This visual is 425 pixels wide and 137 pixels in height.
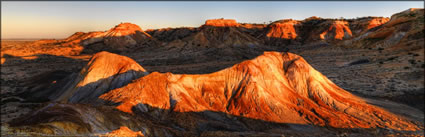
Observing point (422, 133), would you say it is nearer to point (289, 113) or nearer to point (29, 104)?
point (289, 113)

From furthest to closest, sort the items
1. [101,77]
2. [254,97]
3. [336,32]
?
[336,32] < [101,77] < [254,97]

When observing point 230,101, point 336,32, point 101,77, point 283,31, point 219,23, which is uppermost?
point 219,23

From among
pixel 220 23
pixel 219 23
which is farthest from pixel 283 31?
pixel 219 23

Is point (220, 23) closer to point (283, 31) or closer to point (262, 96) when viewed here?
point (283, 31)

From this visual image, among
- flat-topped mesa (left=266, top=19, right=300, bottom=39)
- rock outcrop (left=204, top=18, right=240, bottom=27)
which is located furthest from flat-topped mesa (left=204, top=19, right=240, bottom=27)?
flat-topped mesa (left=266, top=19, right=300, bottom=39)

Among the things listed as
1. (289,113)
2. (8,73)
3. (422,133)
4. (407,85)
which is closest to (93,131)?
(289,113)

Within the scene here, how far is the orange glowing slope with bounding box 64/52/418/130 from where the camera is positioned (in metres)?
17.7

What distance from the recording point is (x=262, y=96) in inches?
752

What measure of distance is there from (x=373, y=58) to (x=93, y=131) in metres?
43.2

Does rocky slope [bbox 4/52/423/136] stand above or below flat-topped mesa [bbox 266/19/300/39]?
below

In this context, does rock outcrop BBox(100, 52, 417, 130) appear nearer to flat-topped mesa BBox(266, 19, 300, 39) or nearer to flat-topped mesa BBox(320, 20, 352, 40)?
flat-topped mesa BBox(320, 20, 352, 40)

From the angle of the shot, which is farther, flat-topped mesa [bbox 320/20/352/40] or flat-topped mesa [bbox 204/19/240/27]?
flat-topped mesa [bbox 204/19/240/27]

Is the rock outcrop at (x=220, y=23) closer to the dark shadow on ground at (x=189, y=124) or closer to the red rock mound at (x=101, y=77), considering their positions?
the red rock mound at (x=101, y=77)

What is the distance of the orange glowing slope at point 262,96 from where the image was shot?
1772cm
